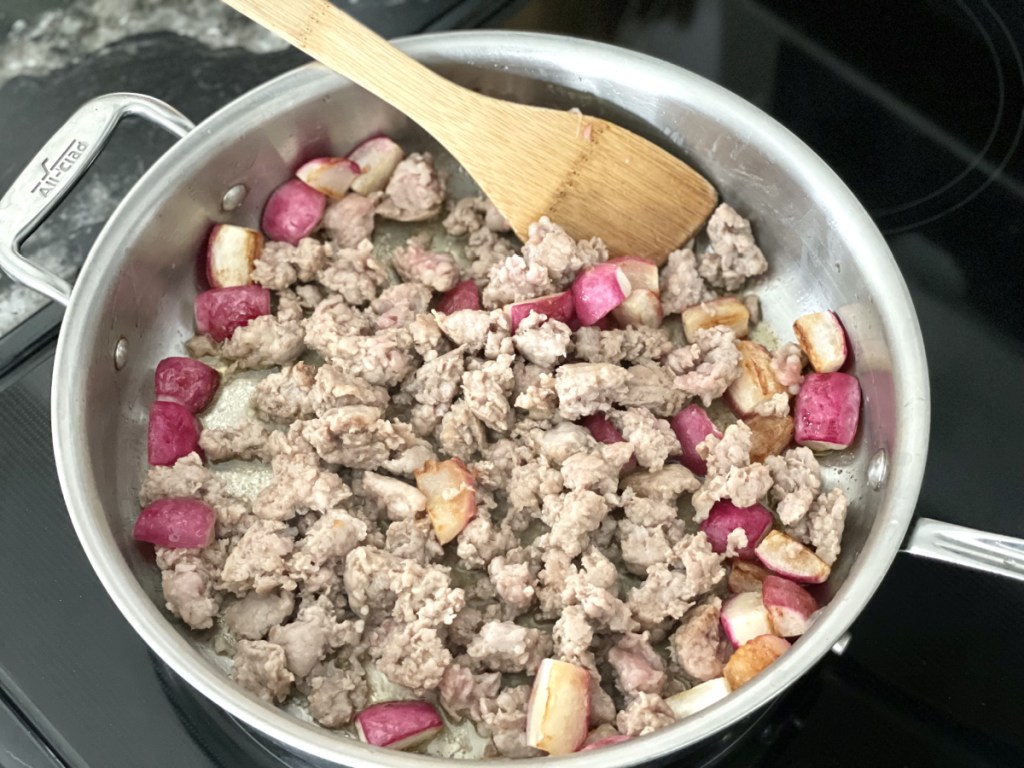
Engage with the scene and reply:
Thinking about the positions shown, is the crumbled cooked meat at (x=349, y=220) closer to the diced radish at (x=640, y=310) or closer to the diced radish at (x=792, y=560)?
the diced radish at (x=640, y=310)

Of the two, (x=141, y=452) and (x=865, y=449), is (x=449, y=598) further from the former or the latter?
(x=865, y=449)

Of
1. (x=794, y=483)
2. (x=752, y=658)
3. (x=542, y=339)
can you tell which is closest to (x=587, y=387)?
(x=542, y=339)

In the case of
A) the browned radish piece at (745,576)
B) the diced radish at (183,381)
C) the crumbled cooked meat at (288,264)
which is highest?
the crumbled cooked meat at (288,264)

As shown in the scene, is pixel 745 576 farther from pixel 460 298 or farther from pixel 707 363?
pixel 460 298

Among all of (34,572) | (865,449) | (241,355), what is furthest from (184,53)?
(865,449)

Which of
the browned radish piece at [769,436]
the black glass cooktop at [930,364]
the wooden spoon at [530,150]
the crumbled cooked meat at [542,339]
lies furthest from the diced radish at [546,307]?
the black glass cooktop at [930,364]
